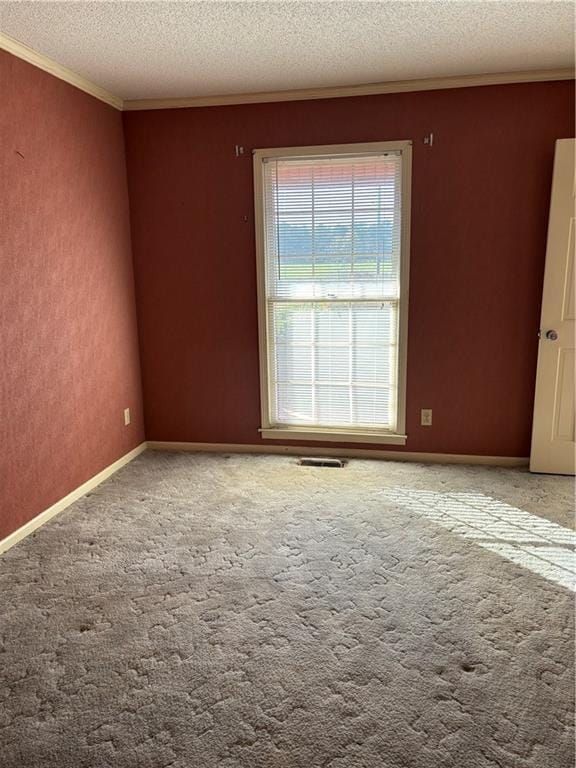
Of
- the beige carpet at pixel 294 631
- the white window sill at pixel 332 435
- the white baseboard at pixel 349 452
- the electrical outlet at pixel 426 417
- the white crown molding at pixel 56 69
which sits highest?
the white crown molding at pixel 56 69

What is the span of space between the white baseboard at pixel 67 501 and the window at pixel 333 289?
42.1 inches

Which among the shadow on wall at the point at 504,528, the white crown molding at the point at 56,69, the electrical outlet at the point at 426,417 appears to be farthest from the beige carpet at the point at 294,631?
the white crown molding at the point at 56,69

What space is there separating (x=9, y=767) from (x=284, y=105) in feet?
12.5

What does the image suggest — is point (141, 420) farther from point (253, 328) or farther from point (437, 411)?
point (437, 411)

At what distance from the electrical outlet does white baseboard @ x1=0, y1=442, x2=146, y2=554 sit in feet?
7.28

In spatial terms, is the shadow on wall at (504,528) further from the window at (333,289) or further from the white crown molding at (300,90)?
the white crown molding at (300,90)

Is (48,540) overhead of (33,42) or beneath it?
beneath

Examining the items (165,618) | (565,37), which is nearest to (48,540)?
(165,618)

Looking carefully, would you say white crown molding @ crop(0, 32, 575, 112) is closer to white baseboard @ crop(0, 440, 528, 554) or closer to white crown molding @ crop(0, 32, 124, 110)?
white crown molding @ crop(0, 32, 124, 110)

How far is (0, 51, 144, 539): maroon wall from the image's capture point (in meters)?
2.82

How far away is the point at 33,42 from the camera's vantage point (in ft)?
9.10

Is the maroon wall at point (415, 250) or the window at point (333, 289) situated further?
the window at point (333, 289)

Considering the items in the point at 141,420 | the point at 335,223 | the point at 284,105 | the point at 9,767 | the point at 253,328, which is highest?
the point at 284,105

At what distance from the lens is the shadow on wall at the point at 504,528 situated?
2588 mm
